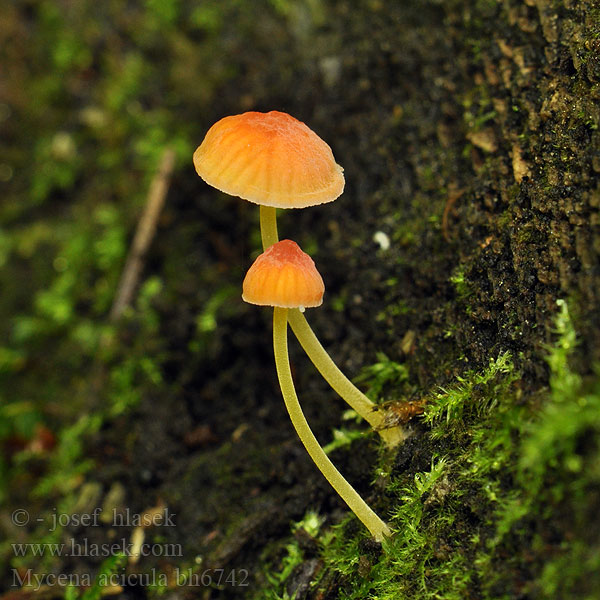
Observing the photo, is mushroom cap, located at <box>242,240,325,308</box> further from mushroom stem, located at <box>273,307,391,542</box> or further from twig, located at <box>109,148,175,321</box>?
twig, located at <box>109,148,175,321</box>

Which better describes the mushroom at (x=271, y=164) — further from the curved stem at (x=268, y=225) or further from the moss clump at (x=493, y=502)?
the moss clump at (x=493, y=502)

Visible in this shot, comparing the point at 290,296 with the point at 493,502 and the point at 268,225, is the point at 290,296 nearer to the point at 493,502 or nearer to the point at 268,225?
the point at 268,225

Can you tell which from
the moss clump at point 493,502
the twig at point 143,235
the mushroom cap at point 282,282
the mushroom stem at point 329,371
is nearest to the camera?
the moss clump at point 493,502

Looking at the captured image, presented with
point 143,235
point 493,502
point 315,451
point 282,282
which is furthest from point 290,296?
point 143,235

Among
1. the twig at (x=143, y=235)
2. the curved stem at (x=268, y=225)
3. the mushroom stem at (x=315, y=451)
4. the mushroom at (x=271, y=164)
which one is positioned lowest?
the twig at (x=143, y=235)

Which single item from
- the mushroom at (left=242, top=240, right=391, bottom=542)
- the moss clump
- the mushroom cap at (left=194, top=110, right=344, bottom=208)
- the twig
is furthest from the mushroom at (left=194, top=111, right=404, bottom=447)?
the twig

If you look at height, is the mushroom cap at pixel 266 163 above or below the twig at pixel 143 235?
above

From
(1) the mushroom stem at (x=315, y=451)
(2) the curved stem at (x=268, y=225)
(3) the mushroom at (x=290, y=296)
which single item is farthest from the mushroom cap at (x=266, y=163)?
(1) the mushroom stem at (x=315, y=451)
